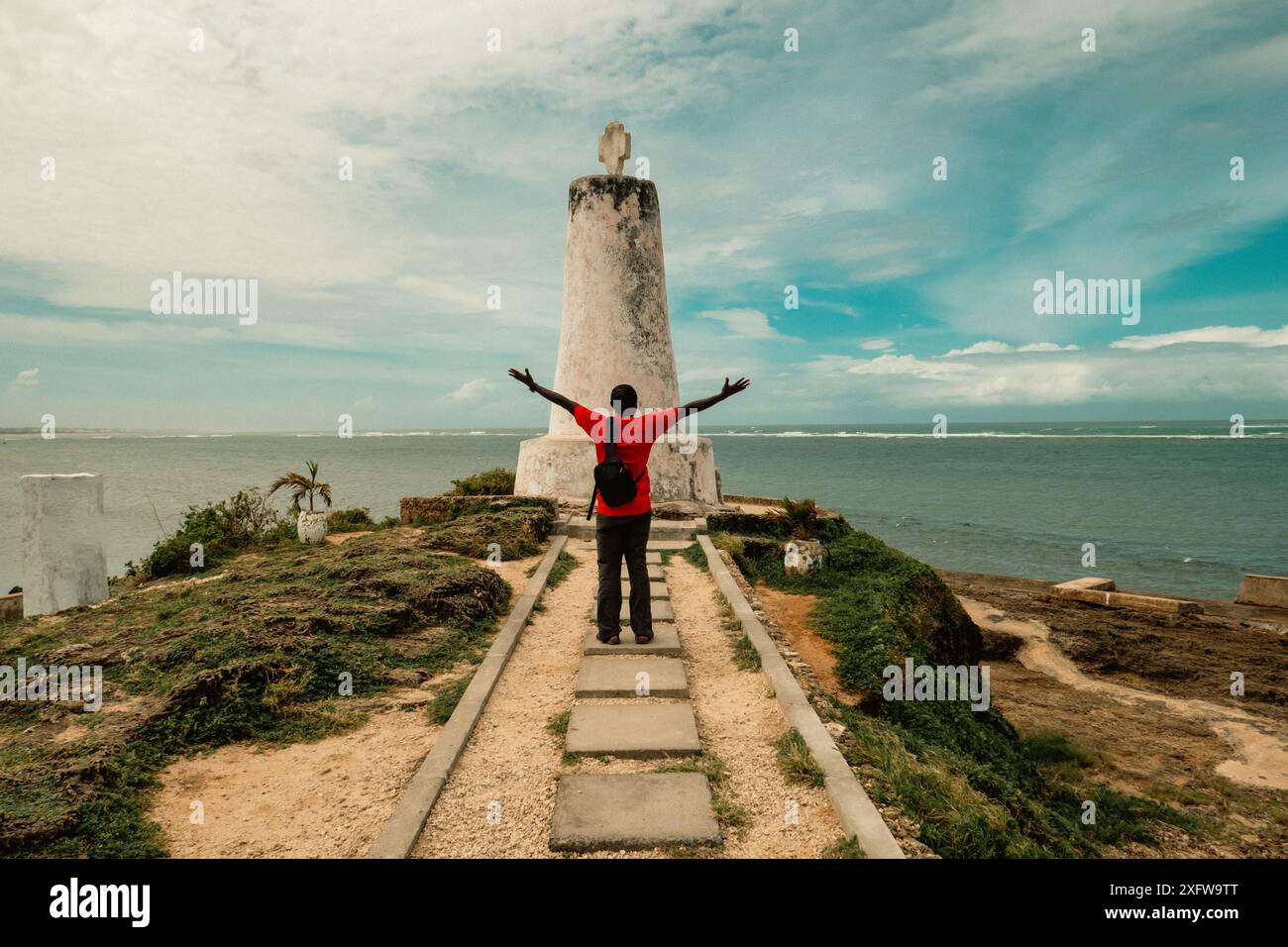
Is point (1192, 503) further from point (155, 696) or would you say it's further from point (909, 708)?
point (155, 696)

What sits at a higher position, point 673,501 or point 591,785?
point 673,501

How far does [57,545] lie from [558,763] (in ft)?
25.0

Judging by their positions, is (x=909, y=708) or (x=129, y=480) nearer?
(x=909, y=708)

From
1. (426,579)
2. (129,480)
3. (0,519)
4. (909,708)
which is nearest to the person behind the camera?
(909,708)

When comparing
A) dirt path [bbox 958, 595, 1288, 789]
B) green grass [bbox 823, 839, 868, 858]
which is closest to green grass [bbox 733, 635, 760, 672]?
green grass [bbox 823, 839, 868, 858]

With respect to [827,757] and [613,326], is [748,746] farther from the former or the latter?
[613,326]

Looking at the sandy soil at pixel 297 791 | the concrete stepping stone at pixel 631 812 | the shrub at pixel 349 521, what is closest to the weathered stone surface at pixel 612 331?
Result: the shrub at pixel 349 521

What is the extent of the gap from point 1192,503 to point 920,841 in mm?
40364

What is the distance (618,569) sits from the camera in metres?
6.12

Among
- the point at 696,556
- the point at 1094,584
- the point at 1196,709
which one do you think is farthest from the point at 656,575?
the point at 1094,584

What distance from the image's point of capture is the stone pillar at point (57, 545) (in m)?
8.48

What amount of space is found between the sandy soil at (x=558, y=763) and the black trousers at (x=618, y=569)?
40cm

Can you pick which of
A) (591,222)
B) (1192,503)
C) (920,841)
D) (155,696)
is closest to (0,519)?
(591,222)

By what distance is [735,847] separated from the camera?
323 cm
